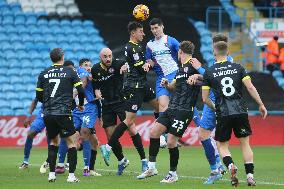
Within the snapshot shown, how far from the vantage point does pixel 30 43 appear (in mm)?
30906

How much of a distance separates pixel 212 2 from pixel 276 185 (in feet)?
70.6

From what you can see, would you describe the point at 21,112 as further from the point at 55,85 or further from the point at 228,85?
the point at 228,85

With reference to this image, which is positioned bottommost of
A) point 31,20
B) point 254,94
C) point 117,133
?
point 117,133

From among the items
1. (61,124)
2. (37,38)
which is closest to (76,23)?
(37,38)

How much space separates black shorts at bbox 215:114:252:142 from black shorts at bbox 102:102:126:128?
3222mm

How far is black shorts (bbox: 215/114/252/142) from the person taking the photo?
13.3 m

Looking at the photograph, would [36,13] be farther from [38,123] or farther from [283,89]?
[38,123]

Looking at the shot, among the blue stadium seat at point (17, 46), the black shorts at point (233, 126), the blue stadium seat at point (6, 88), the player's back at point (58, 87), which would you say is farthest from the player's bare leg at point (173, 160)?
the blue stadium seat at point (17, 46)

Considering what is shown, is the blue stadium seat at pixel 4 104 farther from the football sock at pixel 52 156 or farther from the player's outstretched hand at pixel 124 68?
the football sock at pixel 52 156

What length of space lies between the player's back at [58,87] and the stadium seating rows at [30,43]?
14.1 m

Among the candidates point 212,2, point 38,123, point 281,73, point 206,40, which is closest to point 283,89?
point 281,73

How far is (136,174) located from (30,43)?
1572 centimetres

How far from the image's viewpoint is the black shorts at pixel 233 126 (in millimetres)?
13312

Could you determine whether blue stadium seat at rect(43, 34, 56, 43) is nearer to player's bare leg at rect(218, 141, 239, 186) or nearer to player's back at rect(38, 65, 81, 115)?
player's back at rect(38, 65, 81, 115)
